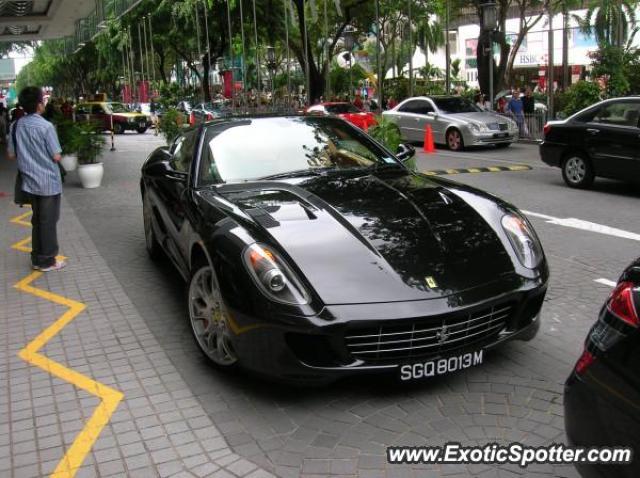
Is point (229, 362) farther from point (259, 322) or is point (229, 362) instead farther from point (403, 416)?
point (403, 416)

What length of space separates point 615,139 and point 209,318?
330 inches

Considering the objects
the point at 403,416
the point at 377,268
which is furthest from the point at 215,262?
the point at 403,416

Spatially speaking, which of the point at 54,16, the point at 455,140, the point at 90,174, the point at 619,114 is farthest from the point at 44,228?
the point at 54,16

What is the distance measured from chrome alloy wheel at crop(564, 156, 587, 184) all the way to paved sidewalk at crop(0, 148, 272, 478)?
26.0ft

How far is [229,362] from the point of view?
410 centimetres

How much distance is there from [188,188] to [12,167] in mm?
16192

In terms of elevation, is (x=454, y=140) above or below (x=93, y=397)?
above

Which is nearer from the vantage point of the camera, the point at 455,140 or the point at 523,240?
the point at 523,240

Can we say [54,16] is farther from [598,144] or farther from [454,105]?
[598,144]

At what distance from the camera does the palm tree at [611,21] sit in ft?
66.9

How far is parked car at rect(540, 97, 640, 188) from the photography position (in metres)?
10.4

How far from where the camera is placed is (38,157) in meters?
6.57

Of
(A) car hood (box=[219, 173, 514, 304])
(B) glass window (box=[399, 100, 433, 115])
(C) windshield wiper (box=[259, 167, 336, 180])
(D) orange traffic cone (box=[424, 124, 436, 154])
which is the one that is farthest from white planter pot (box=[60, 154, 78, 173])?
(A) car hood (box=[219, 173, 514, 304])

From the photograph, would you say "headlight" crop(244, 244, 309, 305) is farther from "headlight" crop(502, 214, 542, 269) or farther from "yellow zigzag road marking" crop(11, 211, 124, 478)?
"headlight" crop(502, 214, 542, 269)
